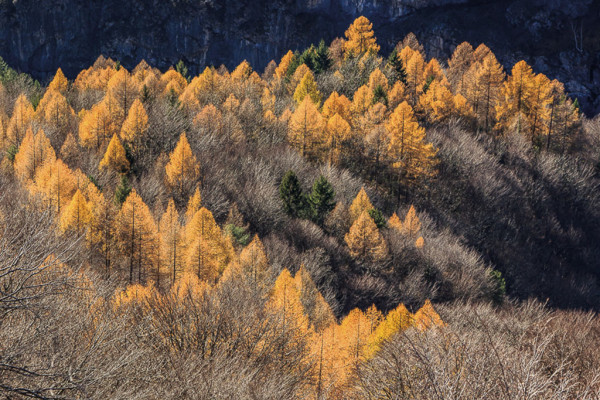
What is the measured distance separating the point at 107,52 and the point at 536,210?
307 ft

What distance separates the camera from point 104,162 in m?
53.5

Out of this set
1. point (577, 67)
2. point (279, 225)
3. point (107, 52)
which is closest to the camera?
point (279, 225)

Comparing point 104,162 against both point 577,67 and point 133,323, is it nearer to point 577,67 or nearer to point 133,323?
point 133,323

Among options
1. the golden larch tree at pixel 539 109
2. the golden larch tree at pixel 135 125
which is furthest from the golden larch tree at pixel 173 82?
the golden larch tree at pixel 539 109

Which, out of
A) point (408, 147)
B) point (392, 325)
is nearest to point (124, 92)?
point (408, 147)

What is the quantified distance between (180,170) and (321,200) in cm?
1376

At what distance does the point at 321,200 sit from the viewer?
5262 centimetres

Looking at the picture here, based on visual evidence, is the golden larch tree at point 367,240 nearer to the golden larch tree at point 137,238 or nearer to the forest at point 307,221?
the forest at point 307,221

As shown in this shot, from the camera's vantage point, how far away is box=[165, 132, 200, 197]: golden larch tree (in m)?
53.4

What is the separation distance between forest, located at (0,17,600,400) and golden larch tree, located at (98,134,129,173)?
0.18 metres

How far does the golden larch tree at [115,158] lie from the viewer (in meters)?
53.6

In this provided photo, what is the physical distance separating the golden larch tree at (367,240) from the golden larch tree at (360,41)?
46.3 metres

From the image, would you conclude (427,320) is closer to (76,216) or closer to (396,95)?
(76,216)

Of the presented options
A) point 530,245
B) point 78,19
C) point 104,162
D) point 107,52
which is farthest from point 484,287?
point 78,19
